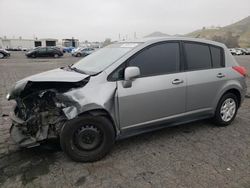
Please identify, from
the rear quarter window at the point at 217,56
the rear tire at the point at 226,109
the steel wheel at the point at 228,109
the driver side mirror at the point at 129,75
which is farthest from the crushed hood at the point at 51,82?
the steel wheel at the point at 228,109

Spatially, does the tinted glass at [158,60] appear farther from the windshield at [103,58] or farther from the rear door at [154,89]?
the windshield at [103,58]

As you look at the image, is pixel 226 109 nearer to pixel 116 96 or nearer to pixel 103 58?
pixel 116 96

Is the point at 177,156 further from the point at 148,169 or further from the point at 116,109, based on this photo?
the point at 116,109

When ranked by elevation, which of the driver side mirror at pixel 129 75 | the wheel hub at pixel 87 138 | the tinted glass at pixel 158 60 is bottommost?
the wheel hub at pixel 87 138

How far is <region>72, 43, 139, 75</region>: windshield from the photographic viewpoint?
3.46m

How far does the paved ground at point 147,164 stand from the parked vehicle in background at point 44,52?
27.0m

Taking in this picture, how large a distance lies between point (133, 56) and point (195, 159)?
1738 millimetres

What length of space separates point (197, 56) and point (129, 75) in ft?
5.12

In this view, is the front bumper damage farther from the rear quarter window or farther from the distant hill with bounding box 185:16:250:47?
the distant hill with bounding box 185:16:250:47

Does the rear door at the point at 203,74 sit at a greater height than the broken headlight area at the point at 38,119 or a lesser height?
greater

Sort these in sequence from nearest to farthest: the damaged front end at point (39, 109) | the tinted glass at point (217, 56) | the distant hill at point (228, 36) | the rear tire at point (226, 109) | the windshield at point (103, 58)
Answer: the damaged front end at point (39, 109) → the windshield at point (103, 58) → the tinted glass at point (217, 56) → the rear tire at point (226, 109) → the distant hill at point (228, 36)

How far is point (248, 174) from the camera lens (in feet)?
9.57

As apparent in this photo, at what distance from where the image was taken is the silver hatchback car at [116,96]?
10.2 feet

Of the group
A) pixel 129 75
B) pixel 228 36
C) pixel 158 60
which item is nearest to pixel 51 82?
pixel 129 75
